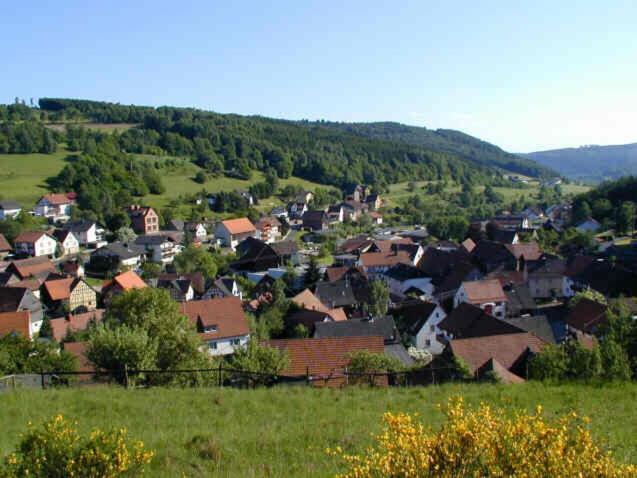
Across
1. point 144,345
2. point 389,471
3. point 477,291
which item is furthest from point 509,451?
point 477,291

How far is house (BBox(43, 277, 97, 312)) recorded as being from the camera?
38.3 metres

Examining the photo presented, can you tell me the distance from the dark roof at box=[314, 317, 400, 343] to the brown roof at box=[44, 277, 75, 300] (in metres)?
21.1

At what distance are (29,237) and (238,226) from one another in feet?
74.0

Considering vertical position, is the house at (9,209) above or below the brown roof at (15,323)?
below

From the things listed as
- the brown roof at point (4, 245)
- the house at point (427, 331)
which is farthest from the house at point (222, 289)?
the brown roof at point (4, 245)

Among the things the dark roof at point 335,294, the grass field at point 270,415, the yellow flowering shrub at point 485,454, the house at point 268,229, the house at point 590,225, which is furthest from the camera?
the house at point 268,229

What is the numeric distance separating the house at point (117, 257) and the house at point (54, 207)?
816 inches

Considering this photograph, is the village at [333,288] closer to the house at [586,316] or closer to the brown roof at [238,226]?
the house at [586,316]

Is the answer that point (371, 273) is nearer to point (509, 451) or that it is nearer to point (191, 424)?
point (191, 424)

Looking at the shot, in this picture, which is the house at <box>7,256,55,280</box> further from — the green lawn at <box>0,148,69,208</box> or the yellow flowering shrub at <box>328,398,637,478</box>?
the yellow flowering shrub at <box>328,398,637,478</box>

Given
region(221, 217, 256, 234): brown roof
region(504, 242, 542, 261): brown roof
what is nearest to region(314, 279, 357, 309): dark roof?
region(504, 242, 542, 261): brown roof

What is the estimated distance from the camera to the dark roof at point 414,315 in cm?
2989

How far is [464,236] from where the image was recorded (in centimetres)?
6675

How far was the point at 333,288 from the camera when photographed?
37.7 m
